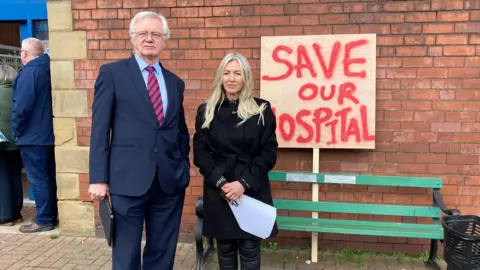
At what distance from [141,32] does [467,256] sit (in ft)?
8.76

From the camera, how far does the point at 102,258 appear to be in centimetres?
370

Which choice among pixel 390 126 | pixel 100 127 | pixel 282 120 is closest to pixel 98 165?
pixel 100 127

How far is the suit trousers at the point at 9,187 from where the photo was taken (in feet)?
14.5

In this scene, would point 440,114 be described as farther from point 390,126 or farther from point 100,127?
point 100,127

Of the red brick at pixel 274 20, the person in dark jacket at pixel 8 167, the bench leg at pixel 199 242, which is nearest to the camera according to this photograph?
the bench leg at pixel 199 242

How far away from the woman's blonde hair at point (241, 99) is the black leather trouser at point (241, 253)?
2.81ft

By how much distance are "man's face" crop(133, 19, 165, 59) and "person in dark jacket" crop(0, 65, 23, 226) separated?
2758mm

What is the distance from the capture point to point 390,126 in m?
3.61

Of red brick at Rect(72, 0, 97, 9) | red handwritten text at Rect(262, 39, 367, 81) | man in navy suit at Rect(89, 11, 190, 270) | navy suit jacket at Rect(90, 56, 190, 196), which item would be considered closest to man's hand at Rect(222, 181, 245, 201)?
man in navy suit at Rect(89, 11, 190, 270)

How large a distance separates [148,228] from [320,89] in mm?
1931

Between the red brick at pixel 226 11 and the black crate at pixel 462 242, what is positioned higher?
the red brick at pixel 226 11

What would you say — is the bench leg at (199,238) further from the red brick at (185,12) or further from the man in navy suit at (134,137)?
the red brick at (185,12)

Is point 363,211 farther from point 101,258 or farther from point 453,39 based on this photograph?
point 101,258

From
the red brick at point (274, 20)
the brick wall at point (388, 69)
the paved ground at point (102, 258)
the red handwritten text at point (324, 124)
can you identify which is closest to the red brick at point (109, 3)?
the brick wall at point (388, 69)
